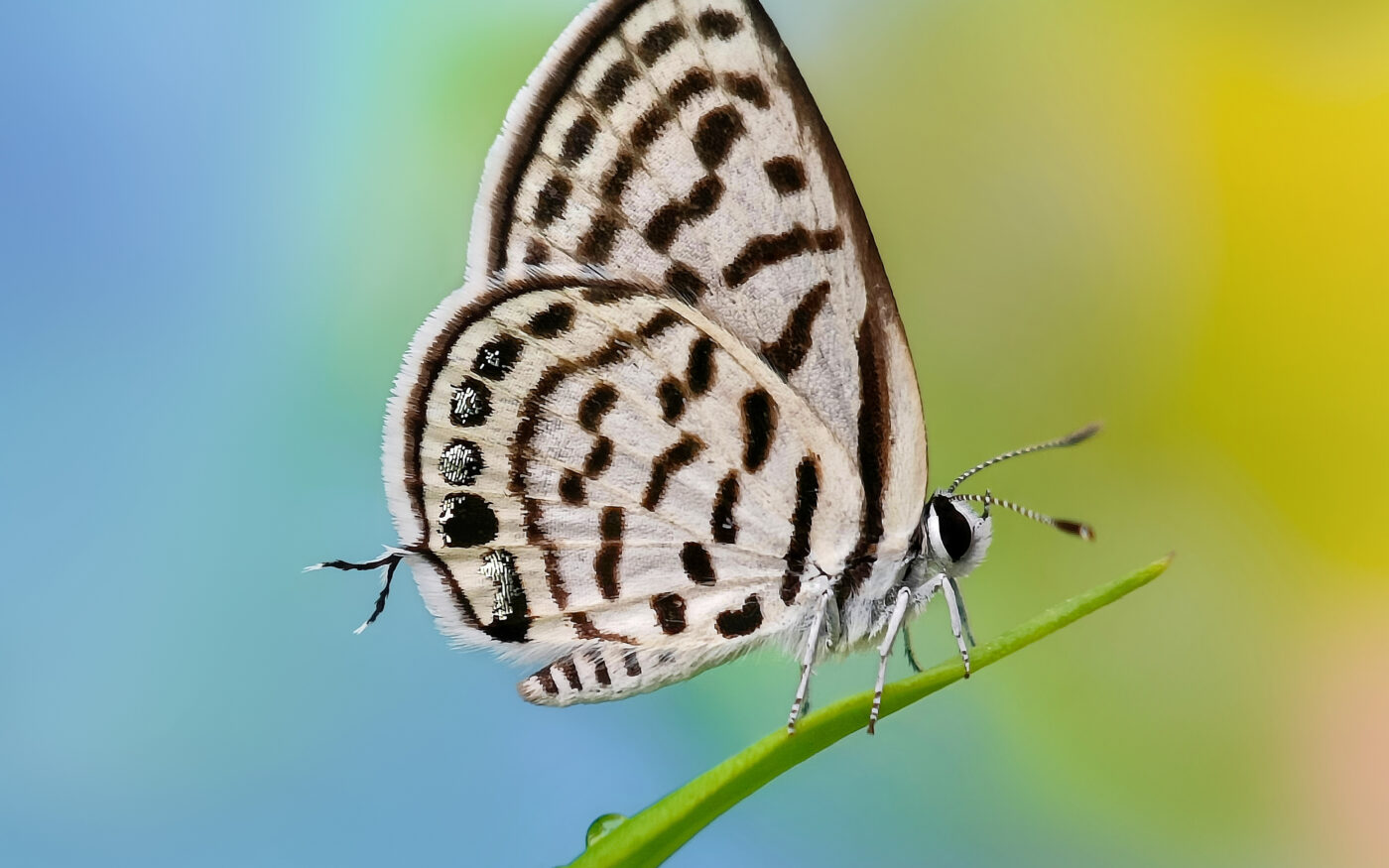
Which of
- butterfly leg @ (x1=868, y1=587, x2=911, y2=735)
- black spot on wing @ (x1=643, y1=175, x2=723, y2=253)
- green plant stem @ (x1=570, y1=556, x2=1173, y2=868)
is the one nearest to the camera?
green plant stem @ (x1=570, y1=556, x2=1173, y2=868)

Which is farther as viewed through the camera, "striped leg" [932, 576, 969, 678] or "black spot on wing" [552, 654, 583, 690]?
"black spot on wing" [552, 654, 583, 690]

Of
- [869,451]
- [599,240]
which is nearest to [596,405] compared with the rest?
[599,240]

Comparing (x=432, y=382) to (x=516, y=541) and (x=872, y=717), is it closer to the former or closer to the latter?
(x=516, y=541)

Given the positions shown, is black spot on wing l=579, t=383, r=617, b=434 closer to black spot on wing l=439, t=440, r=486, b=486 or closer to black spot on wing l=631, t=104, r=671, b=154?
black spot on wing l=439, t=440, r=486, b=486

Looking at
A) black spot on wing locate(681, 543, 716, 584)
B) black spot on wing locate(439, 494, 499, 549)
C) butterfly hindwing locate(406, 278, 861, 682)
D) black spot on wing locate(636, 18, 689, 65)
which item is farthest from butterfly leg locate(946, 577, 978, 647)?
black spot on wing locate(636, 18, 689, 65)

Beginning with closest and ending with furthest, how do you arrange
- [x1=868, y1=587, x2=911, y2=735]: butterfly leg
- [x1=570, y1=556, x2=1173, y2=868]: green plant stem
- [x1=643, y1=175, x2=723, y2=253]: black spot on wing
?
[x1=570, y1=556, x2=1173, y2=868]: green plant stem
[x1=868, y1=587, x2=911, y2=735]: butterfly leg
[x1=643, y1=175, x2=723, y2=253]: black spot on wing

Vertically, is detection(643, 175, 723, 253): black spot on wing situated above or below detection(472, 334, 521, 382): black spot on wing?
above

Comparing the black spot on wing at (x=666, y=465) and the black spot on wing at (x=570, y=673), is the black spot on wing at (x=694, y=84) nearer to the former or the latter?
the black spot on wing at (x=666, y=465)
